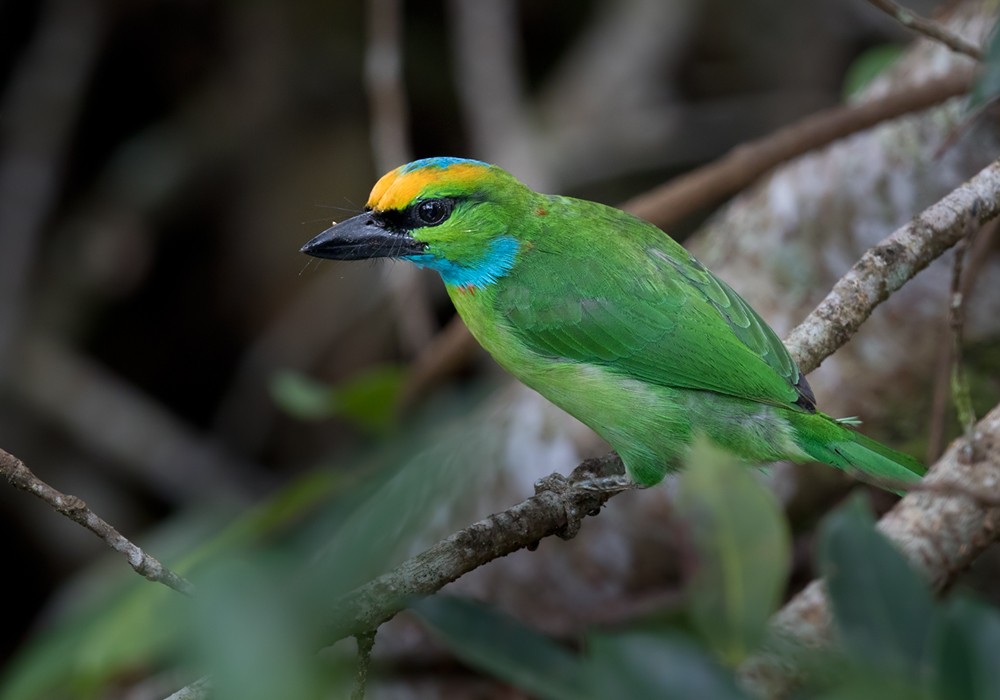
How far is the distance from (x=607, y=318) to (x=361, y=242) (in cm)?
59

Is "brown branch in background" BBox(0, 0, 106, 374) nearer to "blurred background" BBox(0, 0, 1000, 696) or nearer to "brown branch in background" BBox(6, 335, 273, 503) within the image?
"blurred background" BBox(0, 0, 1000, 696)

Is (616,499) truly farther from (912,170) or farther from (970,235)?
(970,235)

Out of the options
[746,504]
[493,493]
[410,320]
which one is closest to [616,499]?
[493,493]

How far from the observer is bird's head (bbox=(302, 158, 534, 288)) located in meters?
2.43

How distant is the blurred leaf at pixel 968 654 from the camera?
36.0 inches

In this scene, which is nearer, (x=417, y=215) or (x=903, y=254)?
(x=903, y=254)

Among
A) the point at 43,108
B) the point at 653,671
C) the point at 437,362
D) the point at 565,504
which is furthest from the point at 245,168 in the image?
the point at 653,671

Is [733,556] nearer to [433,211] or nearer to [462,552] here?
[462,552]

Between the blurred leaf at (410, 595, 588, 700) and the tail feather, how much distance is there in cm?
122

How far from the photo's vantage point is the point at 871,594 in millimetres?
1011

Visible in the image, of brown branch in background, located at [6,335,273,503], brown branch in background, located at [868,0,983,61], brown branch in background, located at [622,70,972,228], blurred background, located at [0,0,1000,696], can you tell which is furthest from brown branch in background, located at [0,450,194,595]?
brown branch in background, located at [6,335,273,503]

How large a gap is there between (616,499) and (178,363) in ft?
10.5

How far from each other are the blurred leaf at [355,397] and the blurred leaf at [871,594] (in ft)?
8.07

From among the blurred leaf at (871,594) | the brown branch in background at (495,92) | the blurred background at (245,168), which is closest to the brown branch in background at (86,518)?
the blurred leaf at (871,594)
